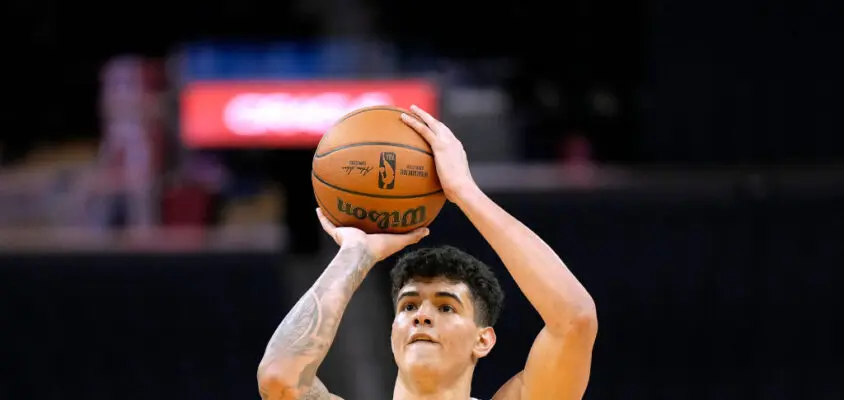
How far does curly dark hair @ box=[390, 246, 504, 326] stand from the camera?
2.71 metres

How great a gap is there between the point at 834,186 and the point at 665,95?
1935 millimetres

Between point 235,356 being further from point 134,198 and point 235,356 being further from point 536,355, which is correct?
point 536,355

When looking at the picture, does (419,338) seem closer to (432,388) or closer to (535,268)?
(432,388)

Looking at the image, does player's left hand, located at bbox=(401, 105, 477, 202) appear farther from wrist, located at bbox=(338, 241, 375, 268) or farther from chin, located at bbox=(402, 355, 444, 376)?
chin, located at bbox=(402, 355, 444, 376)

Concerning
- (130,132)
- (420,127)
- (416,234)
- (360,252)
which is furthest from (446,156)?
(130,132)

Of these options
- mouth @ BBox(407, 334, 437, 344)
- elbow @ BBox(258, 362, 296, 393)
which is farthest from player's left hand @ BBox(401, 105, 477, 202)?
elbow @ BBox(258, 362, 296, 393)

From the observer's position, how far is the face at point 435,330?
102 inches

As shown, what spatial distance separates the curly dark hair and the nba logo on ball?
0.29m

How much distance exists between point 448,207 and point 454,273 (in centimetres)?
214

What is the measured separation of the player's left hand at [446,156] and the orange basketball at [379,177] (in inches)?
0.8

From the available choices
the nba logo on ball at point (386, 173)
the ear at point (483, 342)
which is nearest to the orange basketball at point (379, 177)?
the nba logo on ball at point (386, 173)

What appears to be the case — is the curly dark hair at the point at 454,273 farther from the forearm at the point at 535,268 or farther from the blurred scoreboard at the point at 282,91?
the blurred scoreboard at the point at 282,91

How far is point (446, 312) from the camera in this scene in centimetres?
267

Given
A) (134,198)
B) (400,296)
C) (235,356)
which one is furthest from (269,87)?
(400,296)
